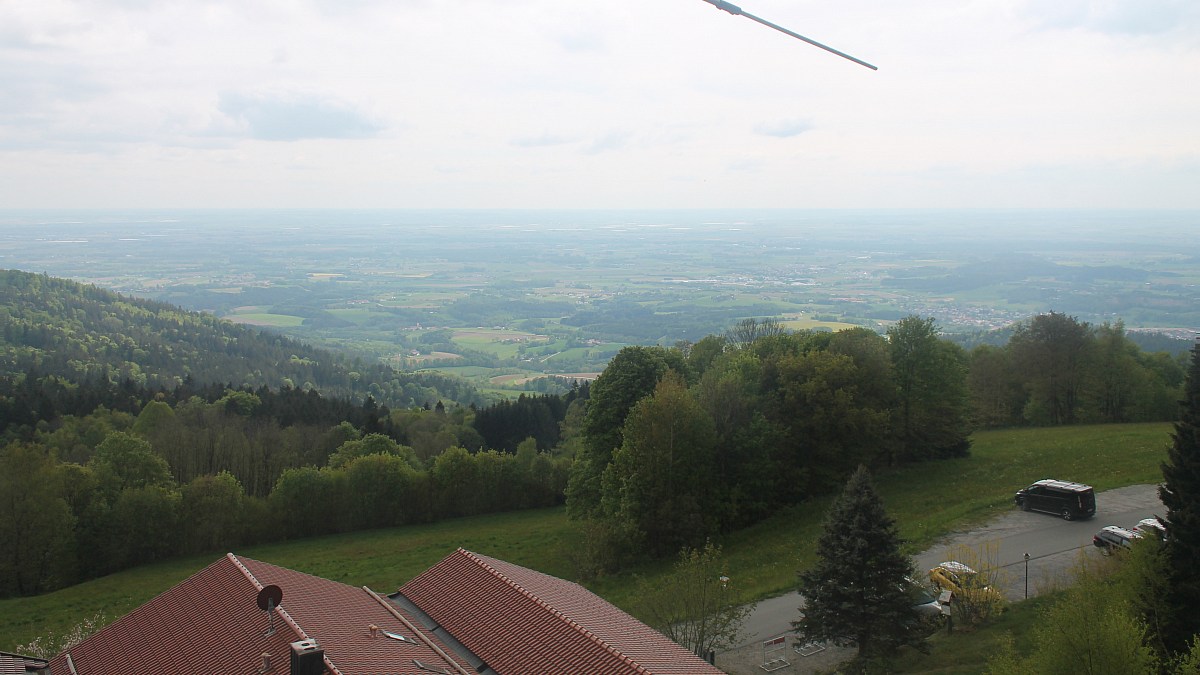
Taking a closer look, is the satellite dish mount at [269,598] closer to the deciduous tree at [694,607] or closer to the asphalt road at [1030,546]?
the deciduous tree at [694,607]

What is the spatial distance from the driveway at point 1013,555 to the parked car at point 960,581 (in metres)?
0.59

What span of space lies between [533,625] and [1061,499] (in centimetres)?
1940

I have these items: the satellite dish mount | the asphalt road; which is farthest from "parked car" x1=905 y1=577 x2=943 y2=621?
the satellite dish mount

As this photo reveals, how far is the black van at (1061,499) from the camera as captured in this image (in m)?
25.9

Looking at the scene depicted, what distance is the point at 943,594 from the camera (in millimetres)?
20250

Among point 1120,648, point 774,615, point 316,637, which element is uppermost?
point 1120,648

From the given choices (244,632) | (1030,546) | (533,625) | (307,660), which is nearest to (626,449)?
(1030,546)

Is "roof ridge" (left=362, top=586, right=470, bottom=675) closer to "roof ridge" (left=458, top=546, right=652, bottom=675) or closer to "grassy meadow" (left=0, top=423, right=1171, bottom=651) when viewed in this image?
"roof ridge" (left=458, top=546, right=652, bottom=675)

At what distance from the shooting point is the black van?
2588 cm

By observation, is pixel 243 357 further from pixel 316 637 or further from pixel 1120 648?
pixel 1120 648

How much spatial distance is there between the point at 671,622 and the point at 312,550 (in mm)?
24429

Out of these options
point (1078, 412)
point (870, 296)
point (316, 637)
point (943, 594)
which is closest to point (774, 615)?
point (943, 594)

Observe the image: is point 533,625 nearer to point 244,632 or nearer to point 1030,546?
point 244,632

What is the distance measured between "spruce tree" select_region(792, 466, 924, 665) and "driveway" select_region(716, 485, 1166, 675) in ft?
4.21
